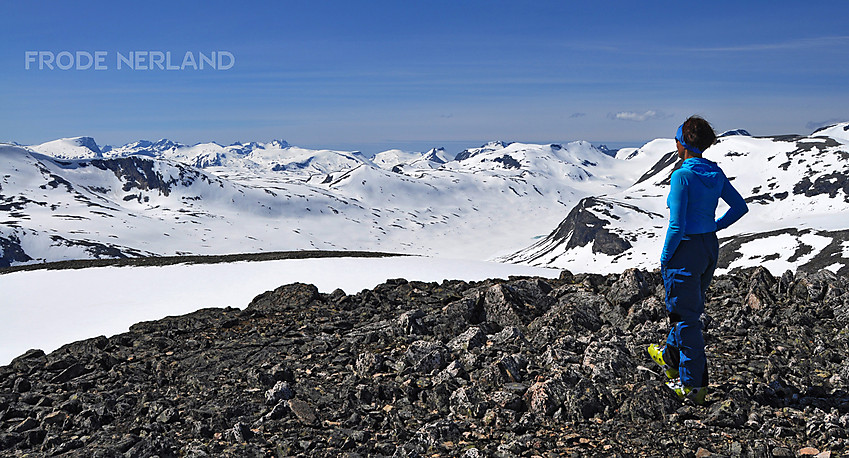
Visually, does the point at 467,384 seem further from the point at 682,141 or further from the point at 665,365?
the point at 682,141

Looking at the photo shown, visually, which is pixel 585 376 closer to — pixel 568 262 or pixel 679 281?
pixel 679 281

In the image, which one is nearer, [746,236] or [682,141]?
[682,141]

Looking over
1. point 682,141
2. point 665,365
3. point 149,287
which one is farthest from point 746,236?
point 682,141

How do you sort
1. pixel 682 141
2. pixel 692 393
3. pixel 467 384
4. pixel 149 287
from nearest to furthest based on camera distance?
pixel 692 393 → pixel 682 141 → pixel 467 384 → pixel 149 287

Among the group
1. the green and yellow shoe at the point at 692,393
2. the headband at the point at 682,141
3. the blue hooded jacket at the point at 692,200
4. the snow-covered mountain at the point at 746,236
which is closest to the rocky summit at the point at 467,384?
the green and yellow shoe at the point at 692,393

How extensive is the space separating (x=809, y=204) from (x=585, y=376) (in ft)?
722

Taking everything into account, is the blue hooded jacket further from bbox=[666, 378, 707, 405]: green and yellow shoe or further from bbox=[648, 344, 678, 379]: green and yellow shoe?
bbox=[666, 378, 707, 405]: green and yellow shoe

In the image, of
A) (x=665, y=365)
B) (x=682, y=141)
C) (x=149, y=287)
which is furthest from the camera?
(x=149, y=287)

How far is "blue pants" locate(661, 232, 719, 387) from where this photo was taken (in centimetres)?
738

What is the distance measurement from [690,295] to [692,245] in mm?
700

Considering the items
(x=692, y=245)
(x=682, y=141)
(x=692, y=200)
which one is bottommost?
(x=692, y=245)

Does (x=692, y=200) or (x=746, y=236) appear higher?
(x=692, y=200)

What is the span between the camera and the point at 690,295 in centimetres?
747

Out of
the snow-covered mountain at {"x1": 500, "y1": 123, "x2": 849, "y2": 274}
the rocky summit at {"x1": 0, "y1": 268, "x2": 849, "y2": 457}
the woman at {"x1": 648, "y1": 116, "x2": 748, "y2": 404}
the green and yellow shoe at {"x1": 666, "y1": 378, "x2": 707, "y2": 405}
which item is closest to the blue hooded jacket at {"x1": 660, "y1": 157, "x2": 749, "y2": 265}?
the woman at {"x1": 648, "y1": 116, "x2": 748, "y2": 404}
